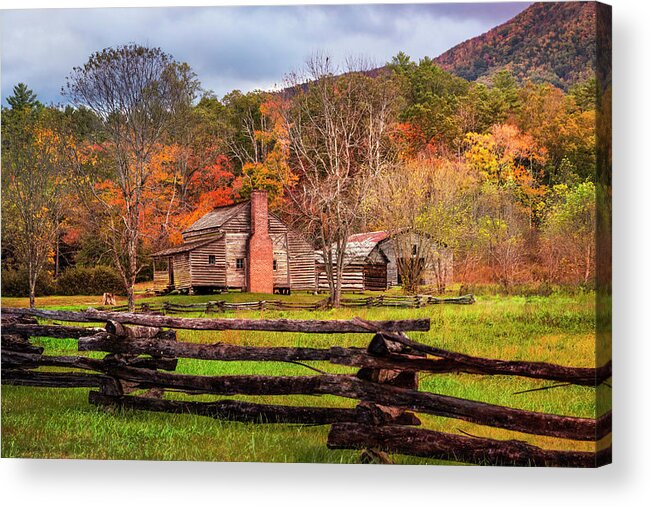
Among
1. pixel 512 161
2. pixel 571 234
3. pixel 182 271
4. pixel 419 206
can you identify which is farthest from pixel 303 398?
pixel 512 161

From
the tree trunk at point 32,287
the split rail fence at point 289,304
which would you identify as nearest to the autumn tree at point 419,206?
the split rail fence at point 289,304

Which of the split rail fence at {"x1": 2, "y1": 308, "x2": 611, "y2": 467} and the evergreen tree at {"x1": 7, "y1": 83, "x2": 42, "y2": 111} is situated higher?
the evergreen tree at {"x1": 7, "y1": 83, "x2": 42, "y2": 111}

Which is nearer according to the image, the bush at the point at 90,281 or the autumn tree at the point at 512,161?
the autumn tree at the point at 512,161

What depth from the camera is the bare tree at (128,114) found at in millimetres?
9359

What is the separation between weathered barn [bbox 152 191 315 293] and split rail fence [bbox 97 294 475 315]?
0.54ft

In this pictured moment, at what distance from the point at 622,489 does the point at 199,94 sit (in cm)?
570

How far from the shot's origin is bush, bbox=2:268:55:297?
9.56m

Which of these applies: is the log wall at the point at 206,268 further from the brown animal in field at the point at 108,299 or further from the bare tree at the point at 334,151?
the bare tree at the point at 334,151

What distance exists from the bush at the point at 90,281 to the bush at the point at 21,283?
121 mm

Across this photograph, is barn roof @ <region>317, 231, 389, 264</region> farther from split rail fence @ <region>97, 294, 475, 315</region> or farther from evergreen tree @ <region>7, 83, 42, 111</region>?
evergreen tree @ <region>7, 83, 42, 111</region>

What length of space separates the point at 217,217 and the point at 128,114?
1.44 metres

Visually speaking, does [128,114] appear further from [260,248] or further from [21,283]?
[21,283]

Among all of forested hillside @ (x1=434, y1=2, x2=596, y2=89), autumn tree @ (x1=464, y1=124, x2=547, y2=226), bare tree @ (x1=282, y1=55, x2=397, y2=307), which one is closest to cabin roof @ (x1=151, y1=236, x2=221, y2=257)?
bare tree @ (x1=282, y1=55, x2=397, y2=307)

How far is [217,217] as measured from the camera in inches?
377
